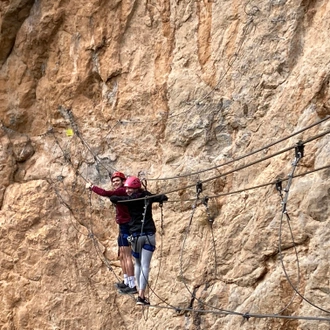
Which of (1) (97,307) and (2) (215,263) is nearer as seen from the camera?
(2) (215,263)

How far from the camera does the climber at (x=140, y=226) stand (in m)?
8.46

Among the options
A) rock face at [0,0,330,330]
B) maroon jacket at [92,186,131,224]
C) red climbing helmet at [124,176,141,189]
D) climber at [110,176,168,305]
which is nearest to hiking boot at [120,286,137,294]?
climber at [110,176,168,305]

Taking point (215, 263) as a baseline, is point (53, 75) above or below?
above

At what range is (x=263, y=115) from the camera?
9.75 meters

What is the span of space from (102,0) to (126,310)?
16.5 feet

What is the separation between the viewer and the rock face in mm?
9031

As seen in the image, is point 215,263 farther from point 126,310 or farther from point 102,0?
point 102,0

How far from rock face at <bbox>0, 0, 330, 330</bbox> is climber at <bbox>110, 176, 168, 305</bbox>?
0.73m

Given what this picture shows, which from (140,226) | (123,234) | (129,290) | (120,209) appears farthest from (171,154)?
(129,290)

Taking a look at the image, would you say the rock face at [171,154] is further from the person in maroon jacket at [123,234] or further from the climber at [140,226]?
the person in maroon jacket at [123,234]

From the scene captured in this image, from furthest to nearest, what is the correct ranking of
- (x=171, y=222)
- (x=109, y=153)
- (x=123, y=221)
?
(x=109, y=153), (x=171, y=222), (x=123, y=221)

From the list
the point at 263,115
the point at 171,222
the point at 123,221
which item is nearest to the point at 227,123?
the point at 263,115

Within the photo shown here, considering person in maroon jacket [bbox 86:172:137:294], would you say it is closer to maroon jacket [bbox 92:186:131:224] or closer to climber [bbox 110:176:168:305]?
maroon jacket [bbox 92:186:131:224]

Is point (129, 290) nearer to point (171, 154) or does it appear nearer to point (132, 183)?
point (132, 183)
